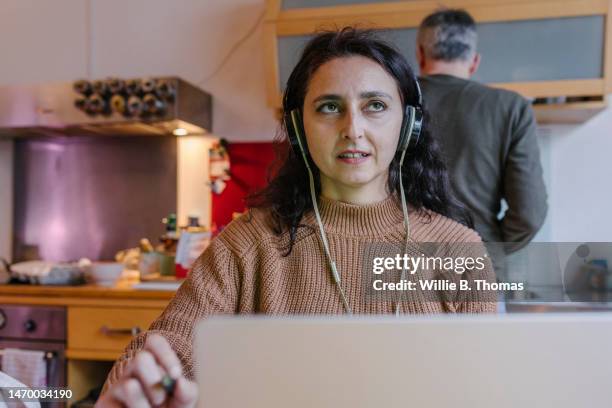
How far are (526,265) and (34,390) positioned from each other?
1.67 ft

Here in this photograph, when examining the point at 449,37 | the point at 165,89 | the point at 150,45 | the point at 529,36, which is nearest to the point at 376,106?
the point at 449,37

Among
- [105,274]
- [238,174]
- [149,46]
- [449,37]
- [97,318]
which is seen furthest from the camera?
[149,46]

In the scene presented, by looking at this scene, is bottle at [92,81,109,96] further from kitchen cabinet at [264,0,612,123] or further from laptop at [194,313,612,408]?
laptop at [194,313,612,408]

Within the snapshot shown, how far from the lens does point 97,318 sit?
188 centimetres

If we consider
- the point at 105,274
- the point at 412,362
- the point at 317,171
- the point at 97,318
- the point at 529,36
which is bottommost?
the point at 97,318

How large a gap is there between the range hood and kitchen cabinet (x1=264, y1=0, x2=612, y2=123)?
1.56 ft

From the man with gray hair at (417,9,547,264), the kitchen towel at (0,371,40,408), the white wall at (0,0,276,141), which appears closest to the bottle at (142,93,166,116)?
the white wall at (0,0,276,141)

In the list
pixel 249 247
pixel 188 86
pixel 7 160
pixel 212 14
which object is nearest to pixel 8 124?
pixel 7 160

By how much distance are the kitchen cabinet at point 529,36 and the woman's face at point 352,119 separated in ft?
3.27

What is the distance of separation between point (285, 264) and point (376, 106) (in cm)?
25

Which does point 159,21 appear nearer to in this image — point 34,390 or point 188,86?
point 188,86

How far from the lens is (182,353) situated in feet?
1.81

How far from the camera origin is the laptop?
12.6 inches

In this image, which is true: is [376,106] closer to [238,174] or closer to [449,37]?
[449,37]
